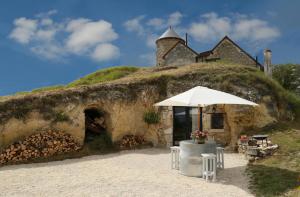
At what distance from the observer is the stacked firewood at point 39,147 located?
12773 millimetres

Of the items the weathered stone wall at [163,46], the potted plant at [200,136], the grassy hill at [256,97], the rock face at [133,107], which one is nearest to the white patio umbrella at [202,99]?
the potted plant at [200,136]

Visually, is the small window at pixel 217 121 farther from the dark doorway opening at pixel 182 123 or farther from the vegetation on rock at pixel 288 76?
the vegetation on rock at pixel 288 76

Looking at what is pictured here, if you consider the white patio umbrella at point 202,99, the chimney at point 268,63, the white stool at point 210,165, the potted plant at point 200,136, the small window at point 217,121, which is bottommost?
the white stool at point 210,165

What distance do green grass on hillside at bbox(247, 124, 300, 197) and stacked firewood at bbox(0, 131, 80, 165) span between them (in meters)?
7.55

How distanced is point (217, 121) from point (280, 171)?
617 centimetres

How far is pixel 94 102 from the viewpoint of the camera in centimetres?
1532

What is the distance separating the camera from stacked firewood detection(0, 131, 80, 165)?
12773 mm

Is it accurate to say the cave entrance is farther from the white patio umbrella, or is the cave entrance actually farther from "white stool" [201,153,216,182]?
"white stool" [201,153,216,182]

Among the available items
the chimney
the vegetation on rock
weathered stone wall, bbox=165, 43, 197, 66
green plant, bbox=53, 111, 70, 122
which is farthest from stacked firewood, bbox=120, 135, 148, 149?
the vegetation on rock

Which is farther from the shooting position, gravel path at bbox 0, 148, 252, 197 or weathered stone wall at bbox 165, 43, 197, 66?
weathered stone wall at bbox 165, 43, 197, 66

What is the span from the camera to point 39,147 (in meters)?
13.3

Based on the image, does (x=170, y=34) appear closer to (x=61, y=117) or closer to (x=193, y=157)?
(x=61, y=117)

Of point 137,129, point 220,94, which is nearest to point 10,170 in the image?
point 137,129

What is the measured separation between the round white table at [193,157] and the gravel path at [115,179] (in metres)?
0.32
